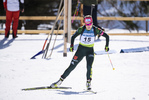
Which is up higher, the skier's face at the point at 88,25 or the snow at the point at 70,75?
the skier's face at the point at 88,25

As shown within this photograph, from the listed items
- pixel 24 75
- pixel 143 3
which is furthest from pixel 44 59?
pixel 143 3

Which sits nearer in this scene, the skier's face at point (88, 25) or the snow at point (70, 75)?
the snow at point (70, 75)

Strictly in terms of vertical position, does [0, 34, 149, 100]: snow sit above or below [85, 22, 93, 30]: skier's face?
below

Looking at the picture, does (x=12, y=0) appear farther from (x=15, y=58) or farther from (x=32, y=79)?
(x=32, y=79)

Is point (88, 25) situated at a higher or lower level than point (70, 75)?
higher

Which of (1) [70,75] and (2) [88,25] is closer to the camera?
(2) [88,25]

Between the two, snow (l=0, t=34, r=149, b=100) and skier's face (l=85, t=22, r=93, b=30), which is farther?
skier's face (l=85, t=22, r=93, b=30)

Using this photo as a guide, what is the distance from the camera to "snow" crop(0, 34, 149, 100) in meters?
4.67

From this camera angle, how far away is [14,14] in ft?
30.2

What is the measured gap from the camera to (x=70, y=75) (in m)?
5.98

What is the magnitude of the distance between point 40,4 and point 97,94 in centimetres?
965

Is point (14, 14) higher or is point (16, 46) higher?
point (14, 14)

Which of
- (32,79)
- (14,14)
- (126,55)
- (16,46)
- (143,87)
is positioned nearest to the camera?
(143,87)

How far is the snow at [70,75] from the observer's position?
4.67 metres
